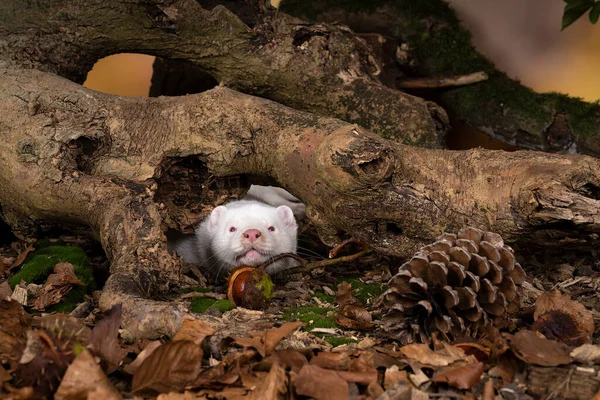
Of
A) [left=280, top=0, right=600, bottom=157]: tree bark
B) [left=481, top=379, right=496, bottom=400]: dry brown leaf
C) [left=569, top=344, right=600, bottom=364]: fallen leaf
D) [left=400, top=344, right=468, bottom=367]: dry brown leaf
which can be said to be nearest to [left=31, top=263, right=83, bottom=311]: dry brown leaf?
[left=400, top=344, right=468, bottom=367]: dry brown leaf

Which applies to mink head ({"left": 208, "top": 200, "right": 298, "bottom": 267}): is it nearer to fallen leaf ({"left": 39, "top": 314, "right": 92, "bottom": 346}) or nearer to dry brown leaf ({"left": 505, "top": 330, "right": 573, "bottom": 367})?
fallen leaf ({"left": 39, "top": 314, "right": 92, "bottom": 346})

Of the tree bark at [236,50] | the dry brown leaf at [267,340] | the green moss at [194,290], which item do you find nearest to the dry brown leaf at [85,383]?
the dry brown leaf at [267,340]

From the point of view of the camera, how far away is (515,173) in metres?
2.98

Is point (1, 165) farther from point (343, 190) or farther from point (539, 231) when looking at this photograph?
point (539, 231)

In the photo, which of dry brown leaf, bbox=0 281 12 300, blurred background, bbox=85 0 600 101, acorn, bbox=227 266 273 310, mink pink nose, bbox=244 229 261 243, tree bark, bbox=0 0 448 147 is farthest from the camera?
blurred background, bbox=85 0 600 101

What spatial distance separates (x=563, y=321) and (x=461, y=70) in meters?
3.16

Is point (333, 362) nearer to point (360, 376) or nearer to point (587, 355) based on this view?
→ point (360, 376)

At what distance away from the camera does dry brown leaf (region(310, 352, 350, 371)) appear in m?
2.08

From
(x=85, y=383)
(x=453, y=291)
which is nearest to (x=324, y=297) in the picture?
(x=453, y=291)

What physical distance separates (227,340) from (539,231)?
163 cm

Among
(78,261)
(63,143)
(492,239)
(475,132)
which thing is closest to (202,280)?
(78,261)

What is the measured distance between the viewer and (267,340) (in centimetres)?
214

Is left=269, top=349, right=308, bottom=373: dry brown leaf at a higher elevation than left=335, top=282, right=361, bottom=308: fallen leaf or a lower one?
higher

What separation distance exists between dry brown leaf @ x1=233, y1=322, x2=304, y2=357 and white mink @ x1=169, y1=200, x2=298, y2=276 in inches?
59.1
